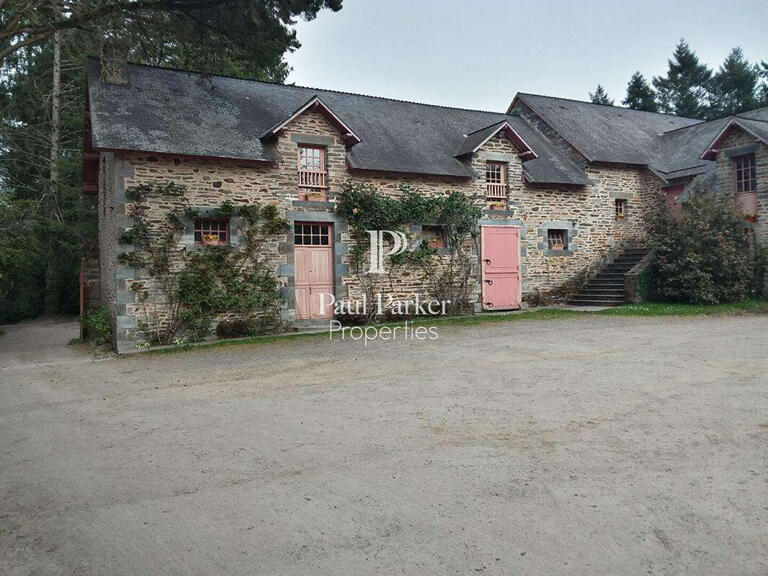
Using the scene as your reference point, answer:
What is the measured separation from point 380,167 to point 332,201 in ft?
5.10

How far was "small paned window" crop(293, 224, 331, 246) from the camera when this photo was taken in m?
13.7

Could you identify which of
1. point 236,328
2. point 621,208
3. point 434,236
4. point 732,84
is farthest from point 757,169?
point 732,84

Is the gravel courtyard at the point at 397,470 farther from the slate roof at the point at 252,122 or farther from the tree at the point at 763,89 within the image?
the tree at the point at 763,89

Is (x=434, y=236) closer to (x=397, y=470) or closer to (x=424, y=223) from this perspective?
(x=424, y=223)

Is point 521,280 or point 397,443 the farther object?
point 521,280

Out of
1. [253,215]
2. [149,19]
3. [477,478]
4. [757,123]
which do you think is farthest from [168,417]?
[757,123]

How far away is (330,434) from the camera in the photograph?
514 cm

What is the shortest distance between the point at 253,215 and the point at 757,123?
51.1 ft

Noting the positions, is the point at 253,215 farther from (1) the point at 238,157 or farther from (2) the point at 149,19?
(2) the point at 149,19

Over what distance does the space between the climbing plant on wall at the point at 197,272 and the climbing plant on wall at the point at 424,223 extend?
2.07 metres

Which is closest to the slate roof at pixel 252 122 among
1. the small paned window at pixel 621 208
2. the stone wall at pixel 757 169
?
the small paned window at pixel 621 208

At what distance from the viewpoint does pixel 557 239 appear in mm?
17422

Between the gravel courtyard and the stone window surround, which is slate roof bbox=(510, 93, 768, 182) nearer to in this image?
the stone window surround

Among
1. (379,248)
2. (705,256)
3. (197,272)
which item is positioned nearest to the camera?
(197,272)
